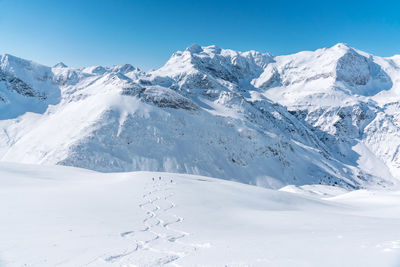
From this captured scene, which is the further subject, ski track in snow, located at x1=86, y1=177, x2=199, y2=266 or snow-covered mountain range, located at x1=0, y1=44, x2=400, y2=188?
snow-covered mountain range, located at x1=0, y1=44, x2=400, y2=188

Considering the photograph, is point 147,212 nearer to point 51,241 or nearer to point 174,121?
point 51,241

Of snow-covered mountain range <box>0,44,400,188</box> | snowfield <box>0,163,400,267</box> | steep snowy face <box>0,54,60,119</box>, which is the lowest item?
snowfield <box>0,163,400,267</box>

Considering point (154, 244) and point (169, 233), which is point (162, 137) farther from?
point (154, 244)

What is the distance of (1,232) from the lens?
31.3 ft

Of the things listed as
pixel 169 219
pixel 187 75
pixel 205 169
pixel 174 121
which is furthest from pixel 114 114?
pixel 169 219

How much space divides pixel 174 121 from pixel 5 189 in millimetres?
87856

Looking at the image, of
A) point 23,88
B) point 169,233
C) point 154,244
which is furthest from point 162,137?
point 23,88

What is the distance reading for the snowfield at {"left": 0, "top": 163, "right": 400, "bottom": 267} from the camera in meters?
6.96

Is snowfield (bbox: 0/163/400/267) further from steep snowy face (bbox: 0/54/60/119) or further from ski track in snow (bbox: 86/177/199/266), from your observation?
steep snowy face (bbox: 0/54/60/119)

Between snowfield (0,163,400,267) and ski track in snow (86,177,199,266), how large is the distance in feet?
0.09

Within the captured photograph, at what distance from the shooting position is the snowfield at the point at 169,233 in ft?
22.8

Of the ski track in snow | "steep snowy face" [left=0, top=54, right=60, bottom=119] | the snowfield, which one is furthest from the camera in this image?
"steep snowy face" [left=0, top=54, right=60, bottom=119]

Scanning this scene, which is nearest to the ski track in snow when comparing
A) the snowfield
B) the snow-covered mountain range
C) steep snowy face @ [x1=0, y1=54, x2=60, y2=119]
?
the snowfield

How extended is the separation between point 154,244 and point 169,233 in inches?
63.7
